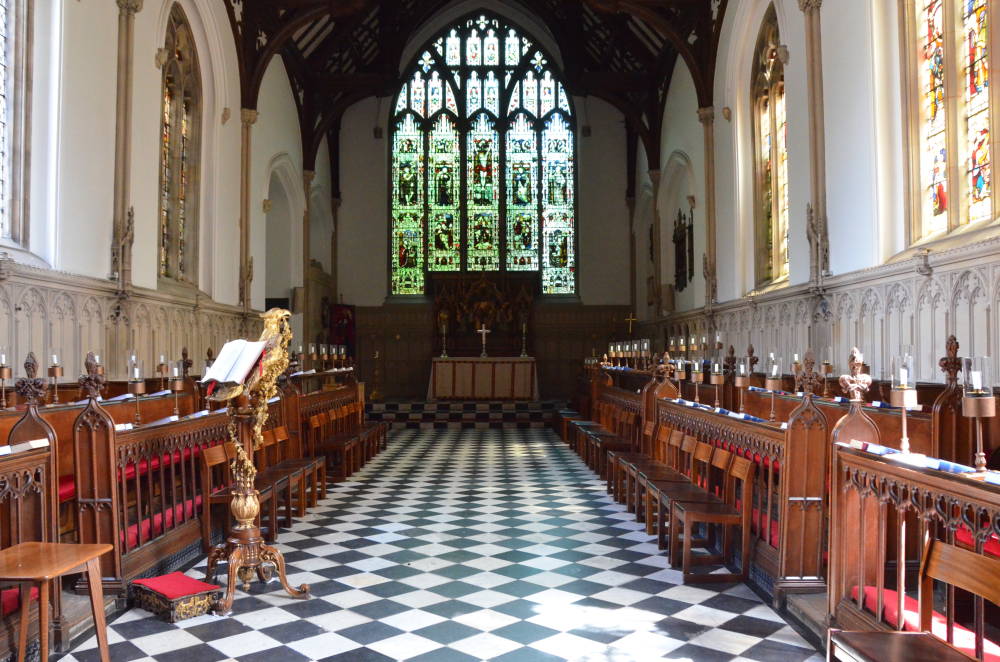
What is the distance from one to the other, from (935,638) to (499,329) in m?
16.5

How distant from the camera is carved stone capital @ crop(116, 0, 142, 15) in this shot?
948cm

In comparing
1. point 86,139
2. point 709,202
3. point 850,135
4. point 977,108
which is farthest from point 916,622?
point 709,202

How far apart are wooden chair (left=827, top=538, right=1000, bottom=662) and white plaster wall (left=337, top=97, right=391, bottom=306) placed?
59.3 feet

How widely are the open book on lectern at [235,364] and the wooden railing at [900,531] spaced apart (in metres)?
3.19

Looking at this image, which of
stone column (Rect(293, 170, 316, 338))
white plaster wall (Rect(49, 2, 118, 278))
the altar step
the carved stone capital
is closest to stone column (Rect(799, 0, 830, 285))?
the altar step

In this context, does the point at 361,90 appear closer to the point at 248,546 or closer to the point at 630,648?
the point at 248,546

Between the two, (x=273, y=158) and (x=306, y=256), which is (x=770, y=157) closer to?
(x=273, y=158)

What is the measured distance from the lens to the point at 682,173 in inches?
642

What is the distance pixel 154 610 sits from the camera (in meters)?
4.11

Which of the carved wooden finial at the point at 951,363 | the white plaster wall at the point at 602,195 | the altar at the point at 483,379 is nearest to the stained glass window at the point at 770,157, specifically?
the altar at the point at 483,379

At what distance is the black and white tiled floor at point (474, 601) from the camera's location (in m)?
3.63

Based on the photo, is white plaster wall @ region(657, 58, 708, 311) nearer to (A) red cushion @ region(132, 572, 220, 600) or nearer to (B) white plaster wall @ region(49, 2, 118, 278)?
(B) white plaster wall @ region(49, 2, 118, 278)

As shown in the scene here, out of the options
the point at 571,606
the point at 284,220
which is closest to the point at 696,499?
the point at 571,606

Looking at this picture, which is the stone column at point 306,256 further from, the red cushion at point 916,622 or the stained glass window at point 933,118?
the red cushion at point 916,622
